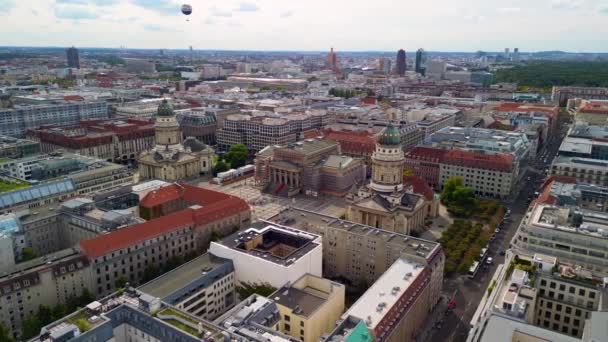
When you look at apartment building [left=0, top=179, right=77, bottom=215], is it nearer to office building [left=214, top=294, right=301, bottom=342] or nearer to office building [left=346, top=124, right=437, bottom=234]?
office building [left=214, top=294, right=301, bottom=342]

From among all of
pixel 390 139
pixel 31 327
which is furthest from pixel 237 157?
pixel 31 327

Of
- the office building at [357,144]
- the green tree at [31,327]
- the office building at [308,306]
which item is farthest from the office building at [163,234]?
the office building at [357,144]

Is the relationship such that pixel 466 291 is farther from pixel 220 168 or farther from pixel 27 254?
pixel 220 168

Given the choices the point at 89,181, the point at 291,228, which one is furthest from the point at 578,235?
the point at 89,181

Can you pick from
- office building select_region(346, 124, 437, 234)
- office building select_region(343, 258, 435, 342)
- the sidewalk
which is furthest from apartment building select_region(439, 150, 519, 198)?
office building select_region(343, 258, 435, 342)

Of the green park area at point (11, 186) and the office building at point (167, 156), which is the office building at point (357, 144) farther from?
the green park area at point (11, 186)
